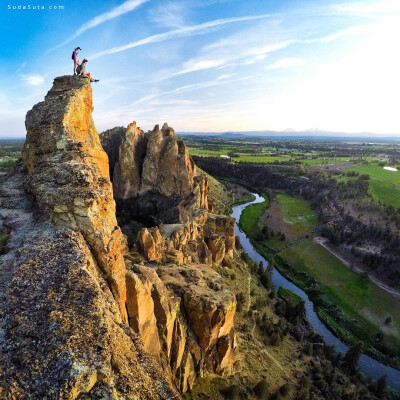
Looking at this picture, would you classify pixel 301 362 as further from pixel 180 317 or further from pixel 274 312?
pixel 180 317

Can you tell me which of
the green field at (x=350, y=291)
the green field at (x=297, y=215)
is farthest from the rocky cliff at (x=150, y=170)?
the green field at (x=297, y=215)

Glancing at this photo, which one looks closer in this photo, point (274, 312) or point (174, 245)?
point (174, 245)

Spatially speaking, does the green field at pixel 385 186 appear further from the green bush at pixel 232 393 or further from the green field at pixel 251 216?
the green bush at pixel 232 393

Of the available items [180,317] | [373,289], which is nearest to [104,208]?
[180,317]

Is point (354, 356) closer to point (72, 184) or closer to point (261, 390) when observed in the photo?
point (261, 390)

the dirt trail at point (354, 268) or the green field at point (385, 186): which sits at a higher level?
the green field at point (385, 186)

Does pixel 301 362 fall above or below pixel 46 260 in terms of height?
below

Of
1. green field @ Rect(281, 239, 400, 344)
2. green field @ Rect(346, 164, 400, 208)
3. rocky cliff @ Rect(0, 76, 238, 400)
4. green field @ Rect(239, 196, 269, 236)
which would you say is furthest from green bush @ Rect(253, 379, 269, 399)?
green field @ Rect(346, 164, 400, 208)

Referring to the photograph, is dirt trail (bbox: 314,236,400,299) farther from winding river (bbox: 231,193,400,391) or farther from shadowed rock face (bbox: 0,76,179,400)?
shadowed rock face (bbox: 0,76,179,400)
